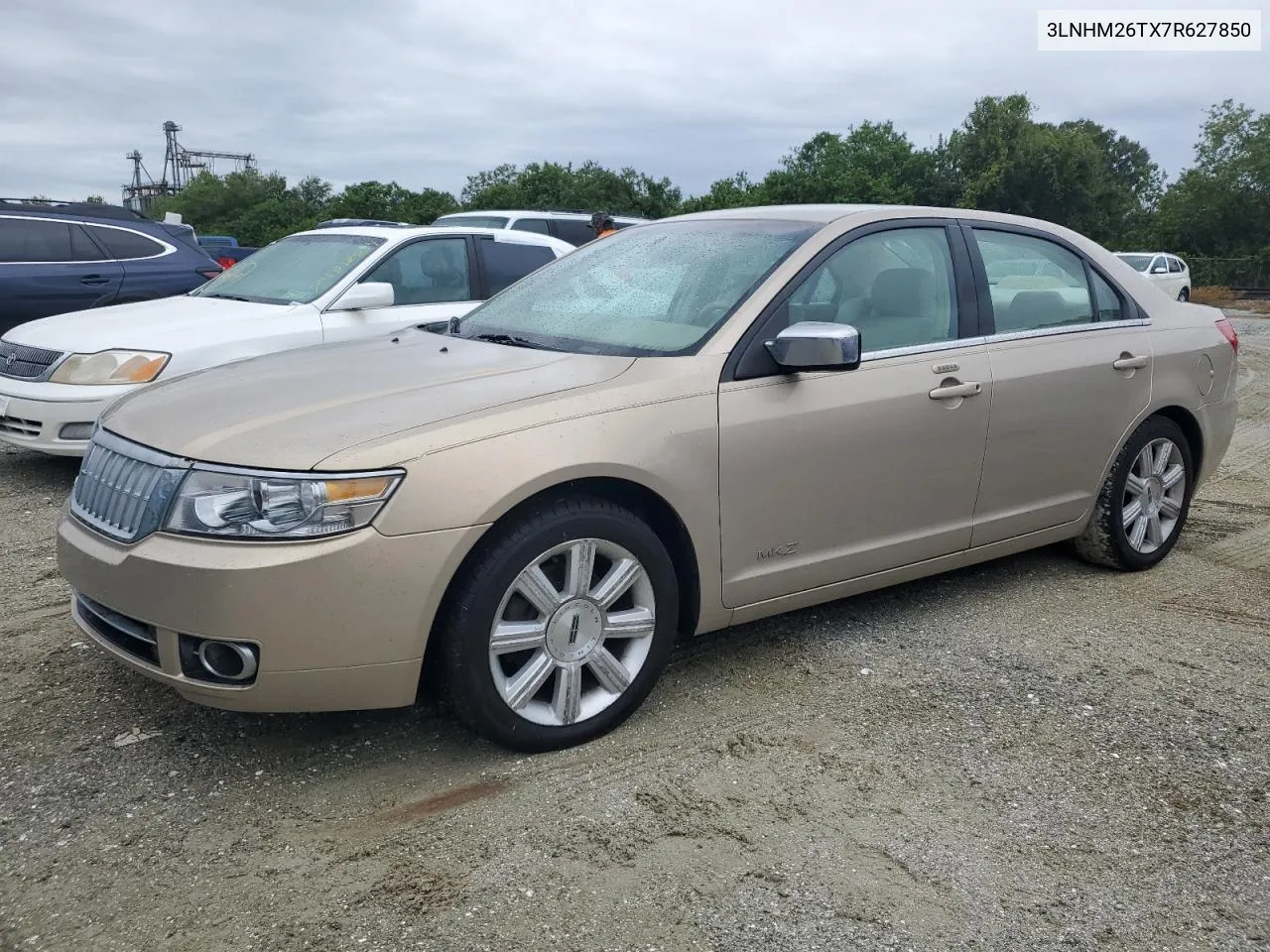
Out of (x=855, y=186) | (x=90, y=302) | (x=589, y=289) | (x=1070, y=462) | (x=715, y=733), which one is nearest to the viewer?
(x=715, y=733)

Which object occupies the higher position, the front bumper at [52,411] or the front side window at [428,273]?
the front side window at [428,273]

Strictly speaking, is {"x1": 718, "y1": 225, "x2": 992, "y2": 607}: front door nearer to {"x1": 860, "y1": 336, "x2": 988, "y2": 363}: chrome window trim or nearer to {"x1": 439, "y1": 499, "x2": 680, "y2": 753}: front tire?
{"x1": 860, "y1": 336, "x2": 988, "y2": 363}: chrome window trim

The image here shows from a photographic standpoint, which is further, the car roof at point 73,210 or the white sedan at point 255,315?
the car roof at point 73,210

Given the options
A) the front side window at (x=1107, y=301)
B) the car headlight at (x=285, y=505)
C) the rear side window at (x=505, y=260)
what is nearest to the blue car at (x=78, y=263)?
the rear side window at (x=505, y=260)

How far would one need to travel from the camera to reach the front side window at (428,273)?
7.17m

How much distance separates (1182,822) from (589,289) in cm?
259

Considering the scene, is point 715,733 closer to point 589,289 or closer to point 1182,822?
point 1182,822

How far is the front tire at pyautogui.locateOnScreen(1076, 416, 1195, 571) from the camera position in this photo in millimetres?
4840

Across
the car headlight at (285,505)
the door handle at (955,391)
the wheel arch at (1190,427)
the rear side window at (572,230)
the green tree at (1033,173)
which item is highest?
the green tree at (1033,173)

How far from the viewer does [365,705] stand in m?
2.97

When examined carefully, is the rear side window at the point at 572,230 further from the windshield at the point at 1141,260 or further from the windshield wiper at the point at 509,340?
the windshield at the point at 1141,260

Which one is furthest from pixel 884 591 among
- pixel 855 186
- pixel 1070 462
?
pixel 855 186

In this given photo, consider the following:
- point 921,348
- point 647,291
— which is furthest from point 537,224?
point 921,348

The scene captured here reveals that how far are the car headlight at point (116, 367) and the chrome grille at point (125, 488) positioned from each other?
302cm
